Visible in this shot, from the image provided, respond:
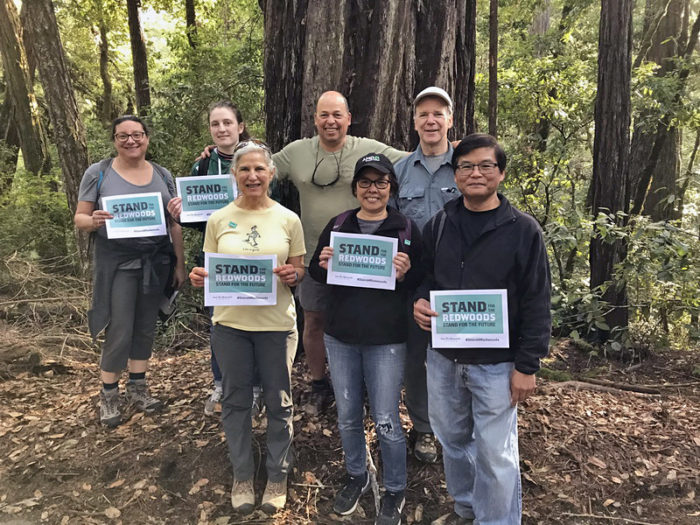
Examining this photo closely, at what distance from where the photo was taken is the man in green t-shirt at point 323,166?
340 centimetres

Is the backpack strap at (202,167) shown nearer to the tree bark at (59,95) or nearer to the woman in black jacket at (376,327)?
the woman in black jacket at (376,327)

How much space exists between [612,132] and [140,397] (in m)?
8.09

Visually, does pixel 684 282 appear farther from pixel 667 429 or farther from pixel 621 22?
pixel 621 22

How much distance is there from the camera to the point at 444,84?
409 cm

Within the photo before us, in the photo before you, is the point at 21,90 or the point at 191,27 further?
the point at 21,90

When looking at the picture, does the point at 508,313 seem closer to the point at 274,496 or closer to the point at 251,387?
the point at 251,387

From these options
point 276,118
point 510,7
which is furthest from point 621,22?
point 276,118

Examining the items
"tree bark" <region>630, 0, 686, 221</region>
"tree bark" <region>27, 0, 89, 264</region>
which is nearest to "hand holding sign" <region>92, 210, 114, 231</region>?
"tree bark" <region>27, 0, 89, 264</region>

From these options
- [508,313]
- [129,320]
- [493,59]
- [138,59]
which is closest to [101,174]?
[129,320]

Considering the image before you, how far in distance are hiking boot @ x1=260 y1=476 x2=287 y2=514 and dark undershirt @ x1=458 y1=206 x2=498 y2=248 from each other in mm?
2025

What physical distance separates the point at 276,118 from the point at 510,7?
1118cm

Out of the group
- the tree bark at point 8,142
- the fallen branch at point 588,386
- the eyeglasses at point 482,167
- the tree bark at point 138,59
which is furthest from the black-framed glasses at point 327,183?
the tree bark at point 8,142

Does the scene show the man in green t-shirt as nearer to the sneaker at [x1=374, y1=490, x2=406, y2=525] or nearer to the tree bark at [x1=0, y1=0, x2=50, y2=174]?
the sneaker at [x1=374, y1=490, x2=406, y2=525]

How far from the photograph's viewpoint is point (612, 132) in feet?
26.9
